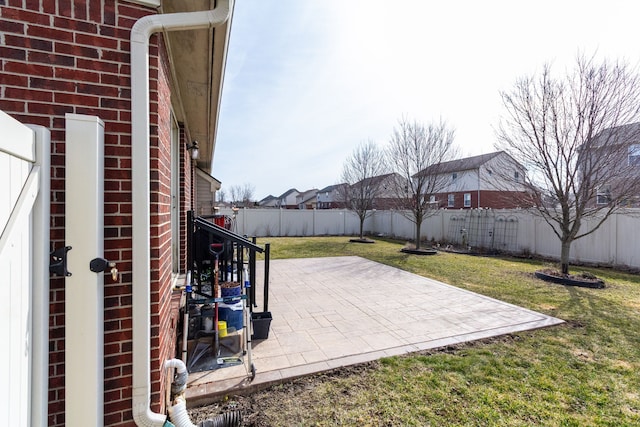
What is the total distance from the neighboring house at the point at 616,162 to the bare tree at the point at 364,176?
977 cm

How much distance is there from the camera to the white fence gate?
1085 mm

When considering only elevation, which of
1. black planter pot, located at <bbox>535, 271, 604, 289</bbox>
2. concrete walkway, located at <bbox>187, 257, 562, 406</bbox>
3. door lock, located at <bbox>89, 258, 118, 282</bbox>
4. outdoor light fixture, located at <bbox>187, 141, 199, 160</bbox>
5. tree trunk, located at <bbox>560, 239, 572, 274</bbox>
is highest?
outdoor light fixture, located at <bbox>187, 141, 199, 160</bbox>

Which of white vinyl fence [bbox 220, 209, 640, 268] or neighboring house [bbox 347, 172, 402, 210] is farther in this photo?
neighboring house [bbox 347, 172, 402, 210]

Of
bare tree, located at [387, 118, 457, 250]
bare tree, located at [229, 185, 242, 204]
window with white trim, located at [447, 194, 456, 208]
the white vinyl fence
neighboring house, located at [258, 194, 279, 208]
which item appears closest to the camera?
the white vinyl fence

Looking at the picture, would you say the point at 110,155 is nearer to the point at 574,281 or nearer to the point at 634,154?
the point at 574,281

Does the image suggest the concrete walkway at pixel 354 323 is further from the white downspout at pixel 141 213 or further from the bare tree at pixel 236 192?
the bare tree at pixel 236 192

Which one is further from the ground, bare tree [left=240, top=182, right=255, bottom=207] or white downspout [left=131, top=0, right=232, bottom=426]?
bare tree [left=240, top=182, right=255, bottom=207]

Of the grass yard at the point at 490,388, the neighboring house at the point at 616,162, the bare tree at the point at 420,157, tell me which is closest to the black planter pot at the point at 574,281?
the neighboring house at the point at 616,162

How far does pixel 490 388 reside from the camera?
271 centimetres

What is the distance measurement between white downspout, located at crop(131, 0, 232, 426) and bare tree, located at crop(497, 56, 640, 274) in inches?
339

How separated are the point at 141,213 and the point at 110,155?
0.35 metres

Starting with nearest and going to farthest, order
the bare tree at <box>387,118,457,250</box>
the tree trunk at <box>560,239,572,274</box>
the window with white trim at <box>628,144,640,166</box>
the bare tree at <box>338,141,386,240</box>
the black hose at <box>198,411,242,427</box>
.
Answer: the black hose at <box>198,411,242,427</box> < the window with white trim at <box>628,144,640,166</box> < the tree trunk at <box>560,239,572,274</box> < the bare tree at <box>387,118,457,250</box> < the bare tree at <box>338,141,386,240</box>

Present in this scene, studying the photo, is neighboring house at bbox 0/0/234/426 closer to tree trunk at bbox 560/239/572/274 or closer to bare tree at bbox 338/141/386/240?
tree trunk at bbox 560/239/572/274

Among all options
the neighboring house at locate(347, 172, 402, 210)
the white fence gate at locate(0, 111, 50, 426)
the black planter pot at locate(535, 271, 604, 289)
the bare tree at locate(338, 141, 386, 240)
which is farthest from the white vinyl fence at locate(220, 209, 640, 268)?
the white fence gate at locate(0, 111, 50, 426)
